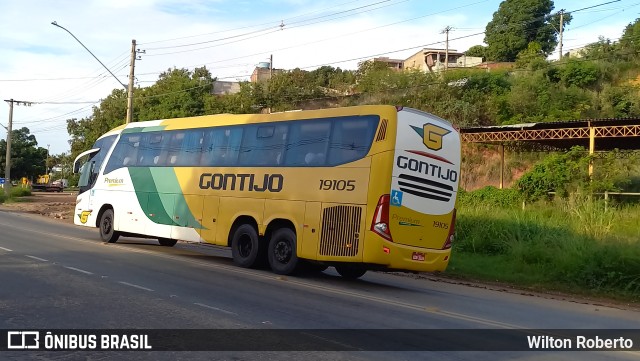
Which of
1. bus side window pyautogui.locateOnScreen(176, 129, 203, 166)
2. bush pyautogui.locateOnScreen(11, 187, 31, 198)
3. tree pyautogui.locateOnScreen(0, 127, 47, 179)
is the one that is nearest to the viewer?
bus side window pyautogui.locateOnScreen(176, 129, 203, 166)

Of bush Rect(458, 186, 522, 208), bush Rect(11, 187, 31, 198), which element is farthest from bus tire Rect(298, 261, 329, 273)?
bush Rect(11, 187, 31, 198)

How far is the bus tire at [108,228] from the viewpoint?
19875 millimetres

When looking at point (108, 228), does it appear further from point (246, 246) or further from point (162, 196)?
point (246, 246)

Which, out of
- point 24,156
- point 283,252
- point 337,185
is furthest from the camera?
point 24,156

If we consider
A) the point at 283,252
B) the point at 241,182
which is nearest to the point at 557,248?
the point at 283,252

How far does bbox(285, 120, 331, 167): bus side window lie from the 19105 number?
0.46 metres

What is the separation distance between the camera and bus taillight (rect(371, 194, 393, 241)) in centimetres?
1213

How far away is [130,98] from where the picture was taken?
104 feet

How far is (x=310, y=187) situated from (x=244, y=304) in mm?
4166

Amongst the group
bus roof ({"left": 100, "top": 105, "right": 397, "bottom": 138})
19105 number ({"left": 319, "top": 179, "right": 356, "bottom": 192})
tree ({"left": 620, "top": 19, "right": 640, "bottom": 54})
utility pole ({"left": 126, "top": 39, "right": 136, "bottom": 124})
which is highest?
tree ({"left": 620, "top": 19, "right": 640, "bottom": 54})

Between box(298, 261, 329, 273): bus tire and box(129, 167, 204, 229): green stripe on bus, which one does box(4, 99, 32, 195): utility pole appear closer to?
box(129, 167, 204, 229): green stripe on bus

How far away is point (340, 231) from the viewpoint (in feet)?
41.9

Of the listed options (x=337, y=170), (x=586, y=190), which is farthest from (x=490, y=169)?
(x=337, y=170)

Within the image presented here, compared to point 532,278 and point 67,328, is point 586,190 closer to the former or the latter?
point 532,278
